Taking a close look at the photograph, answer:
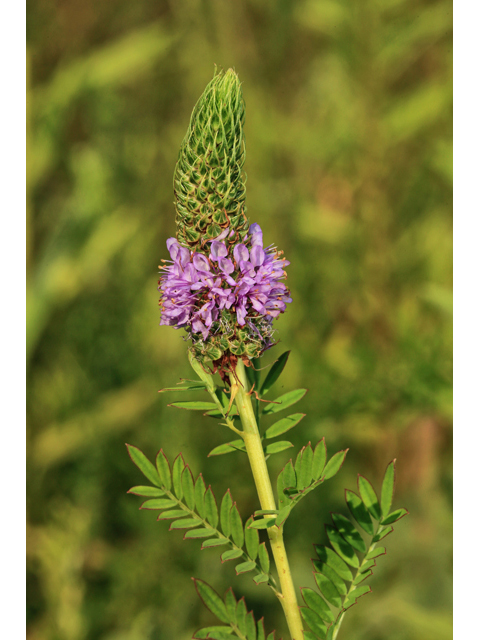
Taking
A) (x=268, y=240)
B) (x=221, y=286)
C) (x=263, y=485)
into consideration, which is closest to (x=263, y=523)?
(x=263, y=485)

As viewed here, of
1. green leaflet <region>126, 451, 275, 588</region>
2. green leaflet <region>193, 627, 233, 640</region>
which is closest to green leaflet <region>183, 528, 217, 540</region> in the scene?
green leaflet <region>126, 451, 275, 588</region>

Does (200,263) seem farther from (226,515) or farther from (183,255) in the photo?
(226,515)

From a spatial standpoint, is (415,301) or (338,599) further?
(415,301)

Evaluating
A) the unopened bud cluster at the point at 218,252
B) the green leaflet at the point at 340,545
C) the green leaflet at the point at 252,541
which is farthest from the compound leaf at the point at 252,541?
the unopened bud cluster at the point at 218,252

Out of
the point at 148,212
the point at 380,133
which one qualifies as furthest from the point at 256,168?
the point at 380,133

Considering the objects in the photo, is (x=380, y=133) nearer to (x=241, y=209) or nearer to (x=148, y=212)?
(x=148, y=212)

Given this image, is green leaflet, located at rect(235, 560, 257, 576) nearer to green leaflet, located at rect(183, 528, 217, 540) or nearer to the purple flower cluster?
green leaflet, located at rect(183, 528, 217, 540)
